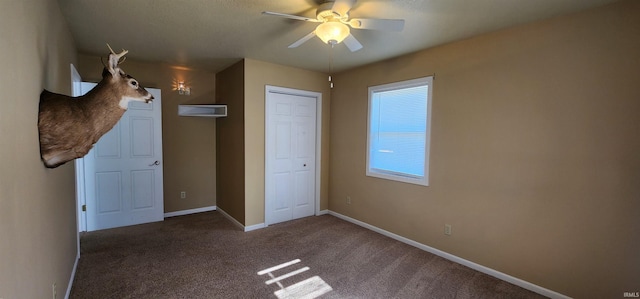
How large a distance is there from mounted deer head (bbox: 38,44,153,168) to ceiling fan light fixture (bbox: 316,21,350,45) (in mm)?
1345

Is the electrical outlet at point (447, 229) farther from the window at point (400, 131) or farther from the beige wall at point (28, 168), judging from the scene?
the beige wall at point (28, 168)

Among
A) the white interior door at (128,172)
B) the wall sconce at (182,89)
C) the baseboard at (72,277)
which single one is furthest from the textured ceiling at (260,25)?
the baseboard at (72,277)

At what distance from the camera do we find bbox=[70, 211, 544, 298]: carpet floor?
92.0 inches

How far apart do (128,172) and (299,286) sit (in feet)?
10.3

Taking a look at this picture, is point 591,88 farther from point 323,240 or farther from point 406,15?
point 323,240

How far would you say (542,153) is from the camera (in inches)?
91.3

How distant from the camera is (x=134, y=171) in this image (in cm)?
391

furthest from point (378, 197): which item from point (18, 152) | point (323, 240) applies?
point (18, 152)

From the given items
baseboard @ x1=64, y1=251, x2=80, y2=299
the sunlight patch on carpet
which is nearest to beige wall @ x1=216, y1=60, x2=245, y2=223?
the sunlight patch on carpet

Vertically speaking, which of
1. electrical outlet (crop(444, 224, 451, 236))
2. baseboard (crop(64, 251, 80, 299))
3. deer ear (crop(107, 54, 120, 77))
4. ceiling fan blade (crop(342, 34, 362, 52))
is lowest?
baseboard (crop(64, 251, 80, 299))

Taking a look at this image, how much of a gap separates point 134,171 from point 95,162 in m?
0.47

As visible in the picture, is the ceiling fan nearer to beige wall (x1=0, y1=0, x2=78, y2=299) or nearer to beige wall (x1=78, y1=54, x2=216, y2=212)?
beige wall (x1=0, y1=0, x2=78, y2=299)

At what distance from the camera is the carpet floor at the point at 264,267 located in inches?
92.0

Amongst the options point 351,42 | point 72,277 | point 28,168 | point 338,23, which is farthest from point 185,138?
Answer: point 338,23
